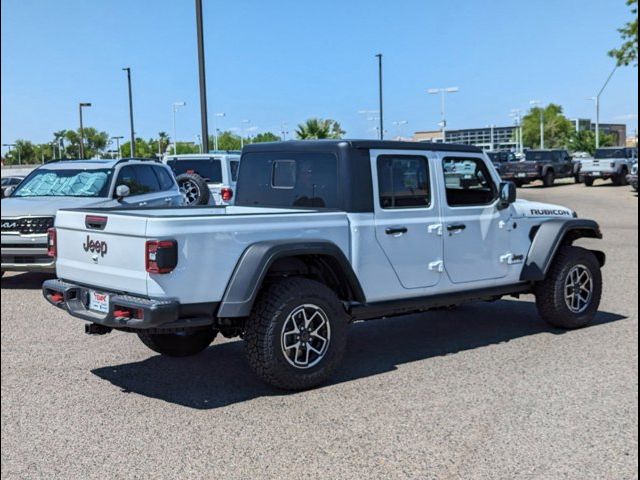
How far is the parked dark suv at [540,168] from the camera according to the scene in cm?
3669

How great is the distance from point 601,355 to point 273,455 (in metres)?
3.48

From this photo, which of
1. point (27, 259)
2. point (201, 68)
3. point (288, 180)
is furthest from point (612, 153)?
point (288, 180)

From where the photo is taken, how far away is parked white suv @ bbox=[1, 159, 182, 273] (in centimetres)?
986

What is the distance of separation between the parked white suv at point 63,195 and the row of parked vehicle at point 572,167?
88.5ft

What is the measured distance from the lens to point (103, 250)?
5.40 meters

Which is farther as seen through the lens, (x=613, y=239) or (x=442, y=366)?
(x=613, y=239)

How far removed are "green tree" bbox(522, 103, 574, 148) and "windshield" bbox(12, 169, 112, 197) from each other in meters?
115

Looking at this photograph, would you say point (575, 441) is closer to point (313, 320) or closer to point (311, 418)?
point (311, 418)

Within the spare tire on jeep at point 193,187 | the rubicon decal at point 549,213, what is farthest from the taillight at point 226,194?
the rubicon decal at point 549,213

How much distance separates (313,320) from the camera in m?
5.64

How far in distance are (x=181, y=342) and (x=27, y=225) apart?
4.48 metres

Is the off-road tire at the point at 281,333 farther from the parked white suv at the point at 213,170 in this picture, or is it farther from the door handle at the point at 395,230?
the parked white suv at the point at 213,170

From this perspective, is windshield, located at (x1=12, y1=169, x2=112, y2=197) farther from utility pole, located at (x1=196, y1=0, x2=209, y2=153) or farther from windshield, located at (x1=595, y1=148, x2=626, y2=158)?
windshield, located at (x1=595, y1=148, x2=626, y2=158)

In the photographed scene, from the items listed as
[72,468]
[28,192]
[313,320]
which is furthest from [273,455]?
[28,192]
